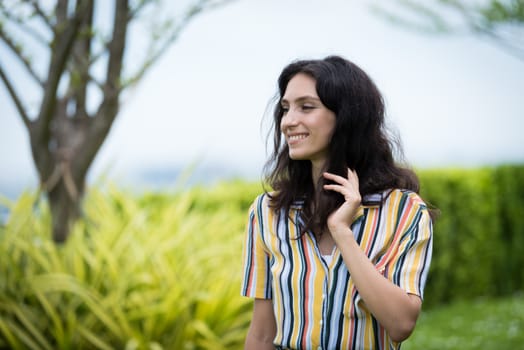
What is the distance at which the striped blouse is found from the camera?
1.80 meters

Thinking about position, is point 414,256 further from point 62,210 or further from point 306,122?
point 62,210

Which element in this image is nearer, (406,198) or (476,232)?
(406,198)

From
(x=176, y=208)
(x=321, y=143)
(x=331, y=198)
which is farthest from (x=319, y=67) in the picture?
(x=176, y=208)

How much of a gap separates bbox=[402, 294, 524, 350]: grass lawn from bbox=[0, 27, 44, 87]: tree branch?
4193mm

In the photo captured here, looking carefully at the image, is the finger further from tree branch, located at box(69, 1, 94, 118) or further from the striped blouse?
tree branch, located at box(69, 1, 94, 118)

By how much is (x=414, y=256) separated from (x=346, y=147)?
0.39 m

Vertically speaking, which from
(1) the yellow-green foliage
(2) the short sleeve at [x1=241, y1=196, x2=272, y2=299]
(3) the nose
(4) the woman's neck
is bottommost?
(1) the yellow-green foliage

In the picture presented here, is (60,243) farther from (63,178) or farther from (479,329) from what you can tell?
(479,329)

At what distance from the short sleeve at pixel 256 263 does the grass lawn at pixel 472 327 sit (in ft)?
14.9

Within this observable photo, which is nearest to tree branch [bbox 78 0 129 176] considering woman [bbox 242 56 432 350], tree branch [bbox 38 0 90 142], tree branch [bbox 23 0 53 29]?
tree branch [bbox 38 0 90 142]

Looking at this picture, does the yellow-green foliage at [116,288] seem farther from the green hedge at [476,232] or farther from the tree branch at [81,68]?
the green hedge at [476,232]

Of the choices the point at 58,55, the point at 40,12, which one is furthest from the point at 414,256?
the point at 40,12

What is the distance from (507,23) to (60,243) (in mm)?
4579

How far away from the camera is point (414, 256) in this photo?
5.84 feet
